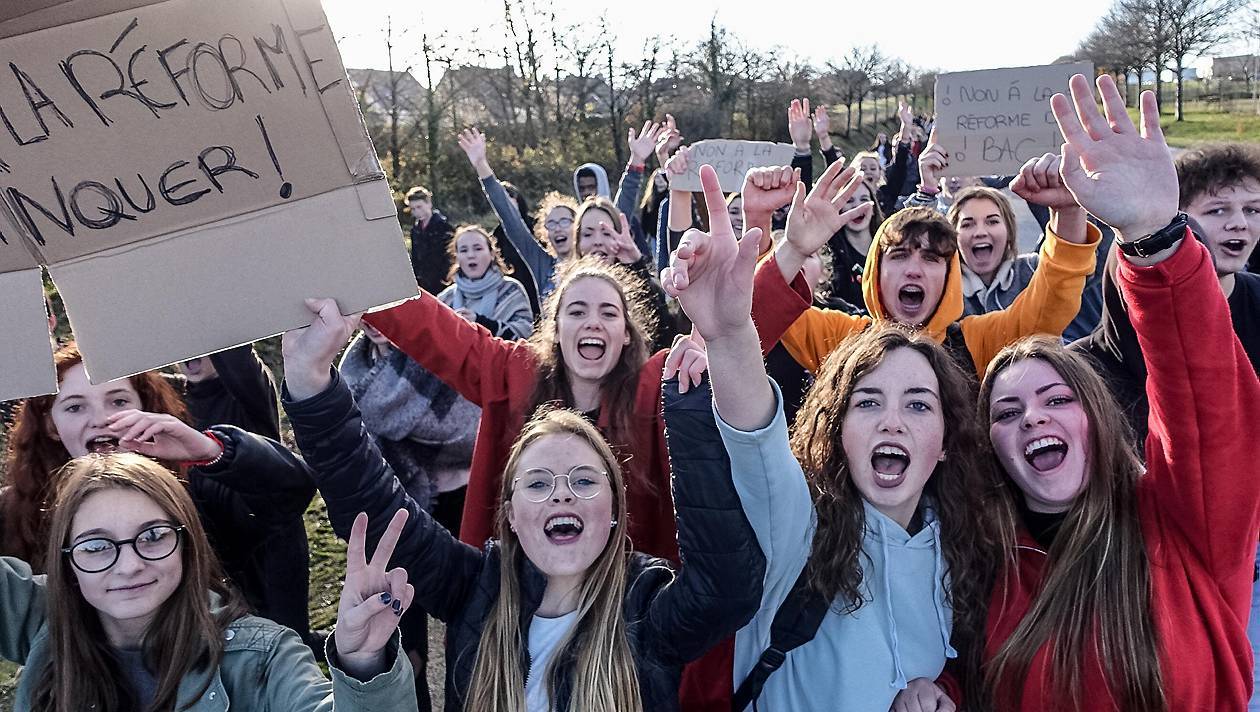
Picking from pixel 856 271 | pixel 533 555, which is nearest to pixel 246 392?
pixel 533 555

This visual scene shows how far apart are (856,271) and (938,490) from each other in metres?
3.36

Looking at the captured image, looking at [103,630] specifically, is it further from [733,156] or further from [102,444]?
[733,156]

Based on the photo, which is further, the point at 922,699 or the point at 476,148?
the point at 476,148

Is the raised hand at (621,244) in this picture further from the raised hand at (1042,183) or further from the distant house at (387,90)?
the distant house at (387,90)

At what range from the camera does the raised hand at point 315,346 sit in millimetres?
1559

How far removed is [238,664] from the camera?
5.98 feet

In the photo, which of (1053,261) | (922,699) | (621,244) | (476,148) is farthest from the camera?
(476,148)

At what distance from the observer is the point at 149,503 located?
6.15 ft

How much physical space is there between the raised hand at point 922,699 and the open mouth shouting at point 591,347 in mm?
1453

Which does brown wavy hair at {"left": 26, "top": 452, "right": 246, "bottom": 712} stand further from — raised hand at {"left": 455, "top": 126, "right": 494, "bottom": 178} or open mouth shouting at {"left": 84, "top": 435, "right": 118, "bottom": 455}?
raised hand at {"left": 455, "top": 126, "right": 494, "bottom": 178}

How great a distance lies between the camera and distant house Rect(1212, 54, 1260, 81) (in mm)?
37566

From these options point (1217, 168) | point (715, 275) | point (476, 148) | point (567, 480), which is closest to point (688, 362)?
point (715, 275)

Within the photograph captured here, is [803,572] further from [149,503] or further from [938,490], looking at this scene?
[149,503]

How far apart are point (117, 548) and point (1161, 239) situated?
216cm
